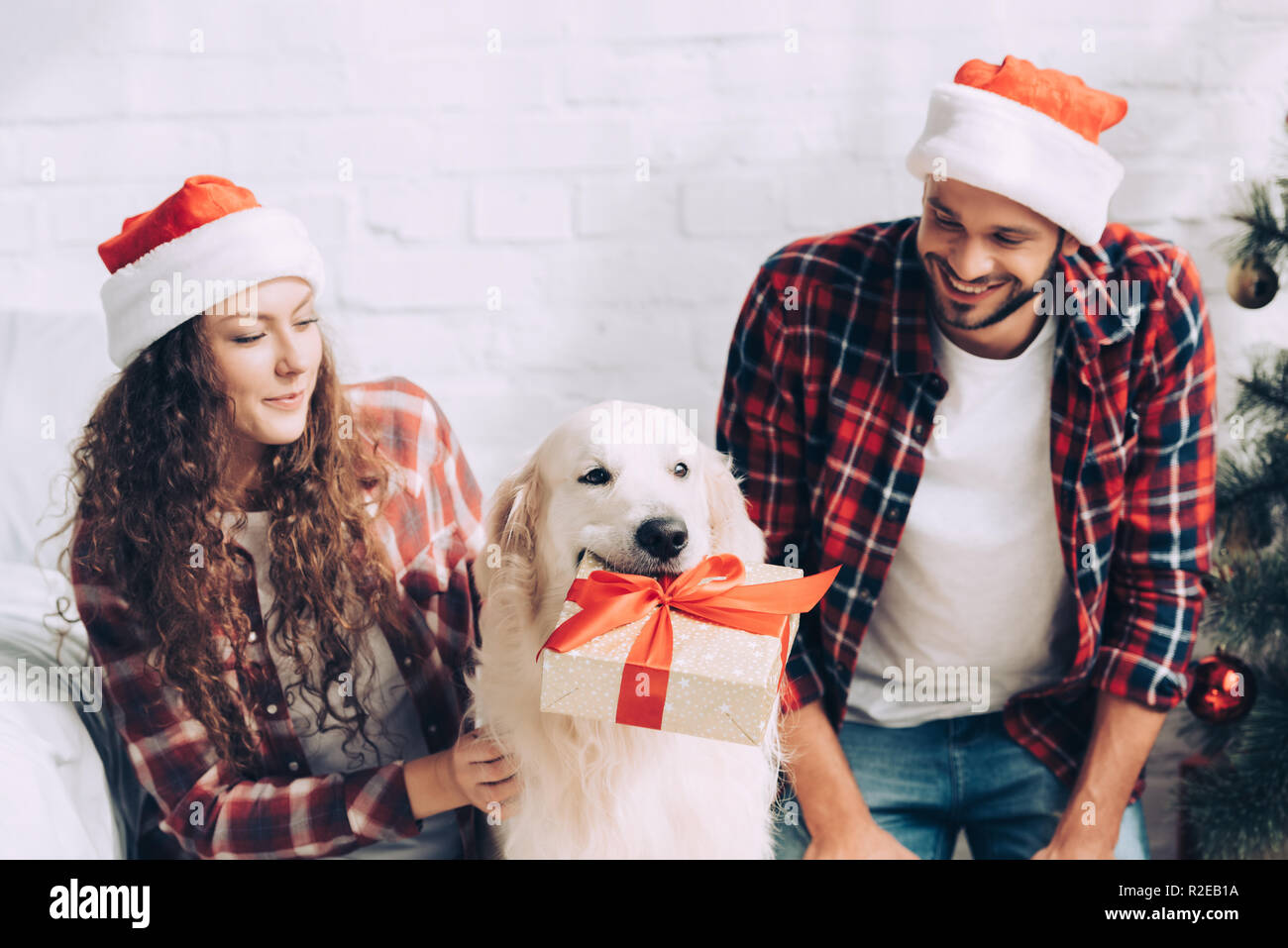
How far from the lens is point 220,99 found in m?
1.44

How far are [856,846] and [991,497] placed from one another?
519 mm

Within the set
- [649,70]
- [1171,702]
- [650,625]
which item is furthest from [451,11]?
[1171,702]

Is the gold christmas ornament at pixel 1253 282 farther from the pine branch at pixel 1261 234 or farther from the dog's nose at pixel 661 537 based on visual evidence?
the dog's nose at pixel 661 537

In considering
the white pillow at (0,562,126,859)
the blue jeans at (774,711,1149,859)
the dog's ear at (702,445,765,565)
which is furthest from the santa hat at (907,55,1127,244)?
the white pillow at (0,562,126,859)

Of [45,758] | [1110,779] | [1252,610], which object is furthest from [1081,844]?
[45,758]

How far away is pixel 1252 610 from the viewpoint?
1.34m

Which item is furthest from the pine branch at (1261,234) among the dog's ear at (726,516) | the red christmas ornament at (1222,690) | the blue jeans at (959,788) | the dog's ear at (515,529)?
the dog's ear at (515,529)

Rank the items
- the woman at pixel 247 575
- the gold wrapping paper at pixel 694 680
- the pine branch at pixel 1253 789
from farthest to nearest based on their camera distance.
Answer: the pine branch at pixel 1253 789, the woman at pixel 247 575, the gold wrapping paper at pixel 694 680

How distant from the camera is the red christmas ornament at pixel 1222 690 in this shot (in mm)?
1377

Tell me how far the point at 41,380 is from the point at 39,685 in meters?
0.48

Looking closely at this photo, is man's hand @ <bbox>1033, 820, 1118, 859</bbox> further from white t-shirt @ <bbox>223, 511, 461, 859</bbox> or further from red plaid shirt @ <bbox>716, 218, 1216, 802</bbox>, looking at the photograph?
white t-shirt @ <bbox>223, 511, 461, 859</bbox>

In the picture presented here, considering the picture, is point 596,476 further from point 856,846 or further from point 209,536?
point 856,846

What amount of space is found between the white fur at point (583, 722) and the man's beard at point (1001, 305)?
16.7 inches
